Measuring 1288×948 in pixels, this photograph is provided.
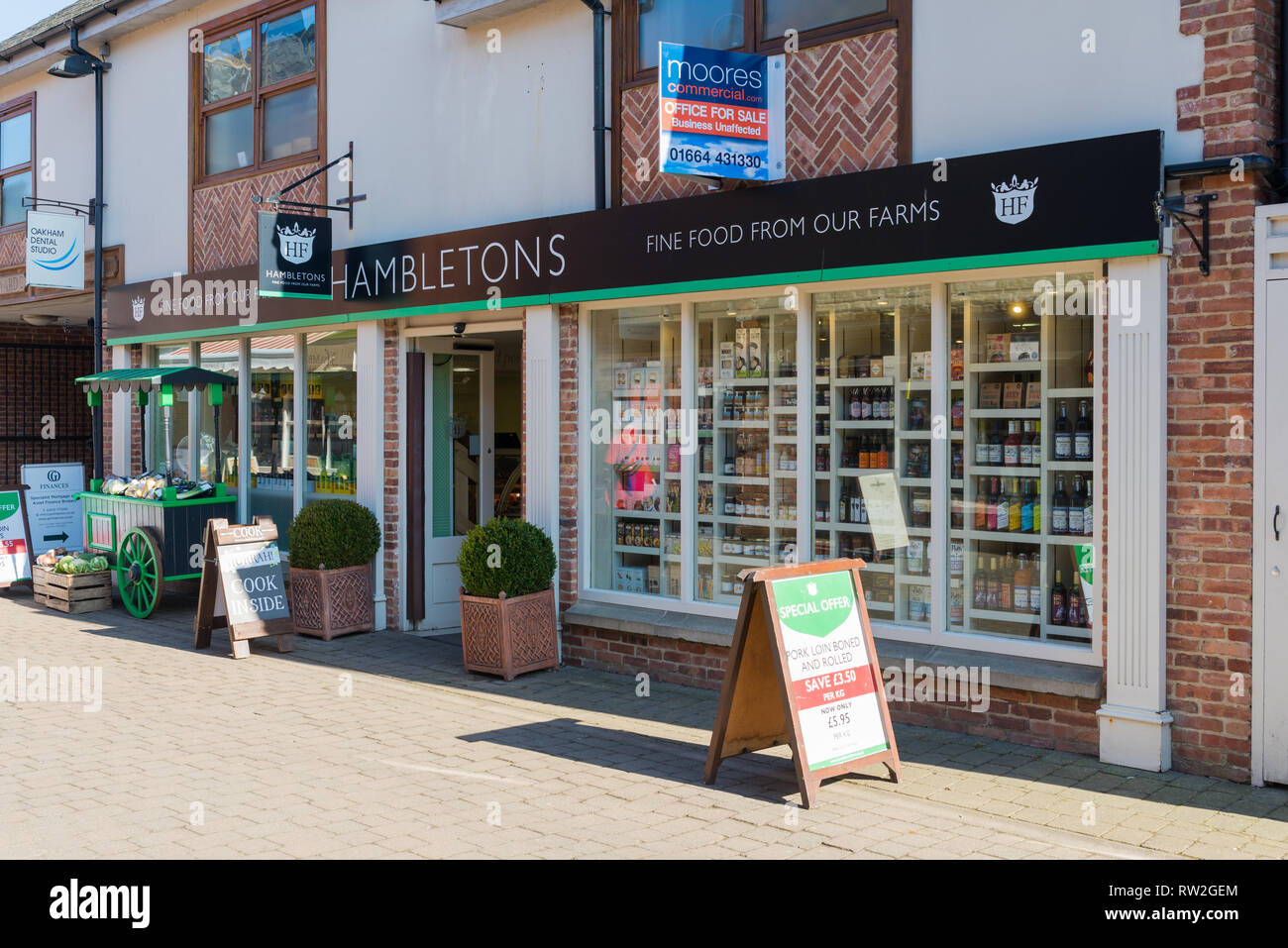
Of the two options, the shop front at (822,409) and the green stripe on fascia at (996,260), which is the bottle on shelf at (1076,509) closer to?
the shop front at (822,409)

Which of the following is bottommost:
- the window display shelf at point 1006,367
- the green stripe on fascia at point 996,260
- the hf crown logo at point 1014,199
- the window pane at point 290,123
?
the window display shelf at point 1006,367

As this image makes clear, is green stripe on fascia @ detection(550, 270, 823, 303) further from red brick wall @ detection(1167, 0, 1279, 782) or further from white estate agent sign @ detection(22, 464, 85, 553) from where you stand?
white estate agent sign @ detection(22, 464, 85, 553)

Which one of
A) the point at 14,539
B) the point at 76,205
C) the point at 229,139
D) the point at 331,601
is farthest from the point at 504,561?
the point at 76,205

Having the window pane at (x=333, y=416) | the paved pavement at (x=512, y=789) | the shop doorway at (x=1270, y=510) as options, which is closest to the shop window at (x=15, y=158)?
the window pane at (x=333, y=416)

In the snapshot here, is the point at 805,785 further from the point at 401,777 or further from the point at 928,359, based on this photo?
the point at 928,359

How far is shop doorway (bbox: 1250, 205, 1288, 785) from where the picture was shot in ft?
19.5

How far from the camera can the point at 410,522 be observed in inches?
420

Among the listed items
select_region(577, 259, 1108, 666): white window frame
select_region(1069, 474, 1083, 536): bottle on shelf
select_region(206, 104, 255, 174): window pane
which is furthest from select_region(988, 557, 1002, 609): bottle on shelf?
select_region(206, 104, 255, 174): window pane

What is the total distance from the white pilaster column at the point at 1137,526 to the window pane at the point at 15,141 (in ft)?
47.6

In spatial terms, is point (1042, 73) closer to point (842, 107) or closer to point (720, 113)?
point (842, 107)

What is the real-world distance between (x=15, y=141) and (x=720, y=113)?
1261 cm

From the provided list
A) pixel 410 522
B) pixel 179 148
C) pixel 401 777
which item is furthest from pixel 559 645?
pixel 179 148

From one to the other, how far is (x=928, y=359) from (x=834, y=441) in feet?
2.78

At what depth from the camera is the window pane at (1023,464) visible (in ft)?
22.5
